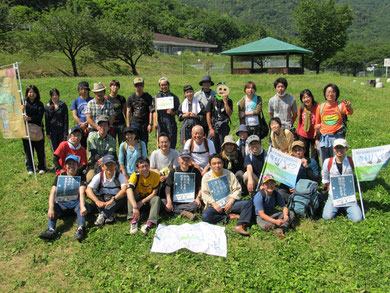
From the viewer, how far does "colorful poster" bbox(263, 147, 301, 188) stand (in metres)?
5.50

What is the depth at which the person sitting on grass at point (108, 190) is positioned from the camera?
546 cm

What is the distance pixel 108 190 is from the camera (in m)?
5.64

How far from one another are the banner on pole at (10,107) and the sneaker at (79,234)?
11.0ft

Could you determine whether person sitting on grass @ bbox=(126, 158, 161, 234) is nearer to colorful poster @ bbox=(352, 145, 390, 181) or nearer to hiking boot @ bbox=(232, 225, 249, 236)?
hiking boot @ bbox=(232, 225, 249, 236)

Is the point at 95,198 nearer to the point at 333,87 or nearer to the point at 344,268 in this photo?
the point at 344,268

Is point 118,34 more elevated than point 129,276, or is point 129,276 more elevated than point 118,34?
point 118,34

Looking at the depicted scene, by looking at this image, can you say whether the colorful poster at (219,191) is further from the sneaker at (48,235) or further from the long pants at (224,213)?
the sneaker at (48,235)

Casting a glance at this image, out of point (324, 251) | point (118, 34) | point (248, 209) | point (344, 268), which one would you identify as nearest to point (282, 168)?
point (248, 209)

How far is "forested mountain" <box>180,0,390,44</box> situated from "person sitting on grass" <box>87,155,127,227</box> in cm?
12252

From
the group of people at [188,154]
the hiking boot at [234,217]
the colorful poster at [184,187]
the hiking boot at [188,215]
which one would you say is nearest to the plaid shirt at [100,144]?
the group of people at [188,154]

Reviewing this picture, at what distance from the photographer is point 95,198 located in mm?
5469

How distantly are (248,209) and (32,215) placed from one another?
4005mm

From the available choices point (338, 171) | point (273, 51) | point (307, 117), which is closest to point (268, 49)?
point (273, 51)

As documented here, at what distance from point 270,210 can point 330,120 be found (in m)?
2.25
